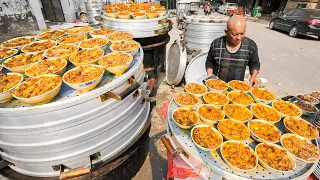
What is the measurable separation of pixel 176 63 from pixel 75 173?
410cm

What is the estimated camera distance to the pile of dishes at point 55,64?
1811mm

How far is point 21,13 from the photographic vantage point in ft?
24.2

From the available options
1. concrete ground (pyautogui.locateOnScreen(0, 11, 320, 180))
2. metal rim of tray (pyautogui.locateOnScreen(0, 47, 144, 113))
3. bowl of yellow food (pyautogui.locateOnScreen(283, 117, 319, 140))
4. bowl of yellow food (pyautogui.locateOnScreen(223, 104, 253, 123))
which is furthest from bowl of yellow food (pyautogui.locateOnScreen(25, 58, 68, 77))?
bowl of yellow food (pyautogui.locateOnScreen(283, 117, 319, 140))

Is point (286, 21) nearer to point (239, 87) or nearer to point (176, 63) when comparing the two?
point (176, 63)

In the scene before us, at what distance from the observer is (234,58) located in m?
3.07

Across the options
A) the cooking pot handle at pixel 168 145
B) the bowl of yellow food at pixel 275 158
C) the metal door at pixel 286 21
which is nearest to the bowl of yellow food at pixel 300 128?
the bowl of yellow food at pixel 275 158

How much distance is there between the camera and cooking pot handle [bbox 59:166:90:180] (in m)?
1.88

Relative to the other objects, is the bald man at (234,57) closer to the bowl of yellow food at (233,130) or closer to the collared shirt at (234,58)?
the collared shirt at (234,58)

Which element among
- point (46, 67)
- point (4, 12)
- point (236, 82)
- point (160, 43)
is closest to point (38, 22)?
point (4, 12)

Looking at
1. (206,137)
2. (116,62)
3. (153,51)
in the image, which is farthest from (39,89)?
(153,51)

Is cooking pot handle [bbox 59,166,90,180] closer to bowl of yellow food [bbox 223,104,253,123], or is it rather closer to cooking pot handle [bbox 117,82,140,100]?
cooking pot handle [bbox 117,82,140,100]

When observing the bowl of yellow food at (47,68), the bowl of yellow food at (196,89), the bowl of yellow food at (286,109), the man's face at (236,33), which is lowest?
the bowl of yellow food at (286,109)

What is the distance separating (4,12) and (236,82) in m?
9.77

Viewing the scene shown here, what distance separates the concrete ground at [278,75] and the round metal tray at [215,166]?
1890mm
